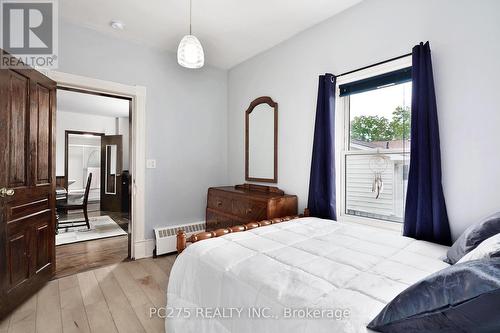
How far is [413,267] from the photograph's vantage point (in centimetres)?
123

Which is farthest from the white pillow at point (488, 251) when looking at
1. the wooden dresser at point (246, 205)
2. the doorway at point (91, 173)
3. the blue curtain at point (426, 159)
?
the doorway at point (91, 173)

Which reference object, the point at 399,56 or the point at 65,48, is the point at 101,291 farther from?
the point at 399,56

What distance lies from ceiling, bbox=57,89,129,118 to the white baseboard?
2970mm

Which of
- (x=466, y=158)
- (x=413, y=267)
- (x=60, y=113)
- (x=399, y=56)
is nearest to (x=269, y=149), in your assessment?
→ (x=399, y=56)

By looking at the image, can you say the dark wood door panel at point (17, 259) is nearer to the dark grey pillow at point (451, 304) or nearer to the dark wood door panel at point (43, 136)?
the dark wood door panel at point (43, 136)

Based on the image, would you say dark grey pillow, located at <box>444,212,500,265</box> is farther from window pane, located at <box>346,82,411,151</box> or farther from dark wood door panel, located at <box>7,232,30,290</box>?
dark wood door panel, located at <box>7,232,30,290</box>

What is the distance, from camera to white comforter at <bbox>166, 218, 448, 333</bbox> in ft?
3.06

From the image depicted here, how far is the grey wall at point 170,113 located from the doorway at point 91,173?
0.99 metres

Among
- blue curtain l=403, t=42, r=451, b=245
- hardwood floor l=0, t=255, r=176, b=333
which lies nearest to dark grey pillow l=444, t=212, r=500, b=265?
blue curtain l=403, t=42, r=451, b=245

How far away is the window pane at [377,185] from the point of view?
215 centimetres

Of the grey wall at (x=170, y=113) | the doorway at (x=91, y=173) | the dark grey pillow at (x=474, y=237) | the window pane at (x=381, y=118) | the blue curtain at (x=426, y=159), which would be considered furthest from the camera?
the doorway at (x=91, y=173)

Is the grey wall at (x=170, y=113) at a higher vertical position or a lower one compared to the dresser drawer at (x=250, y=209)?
higher

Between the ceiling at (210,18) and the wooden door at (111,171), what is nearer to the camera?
the ceiling at (210,18)

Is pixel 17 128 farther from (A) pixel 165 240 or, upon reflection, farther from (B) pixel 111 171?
(B) pixel 111 171
